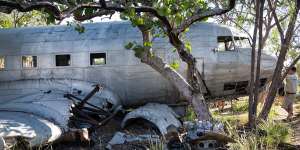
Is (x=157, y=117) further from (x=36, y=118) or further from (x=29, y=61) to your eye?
(x=29, y=61)

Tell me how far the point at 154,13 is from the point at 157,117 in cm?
283

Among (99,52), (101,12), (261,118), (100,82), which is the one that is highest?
(101,12)

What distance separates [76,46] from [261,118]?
17.4ft

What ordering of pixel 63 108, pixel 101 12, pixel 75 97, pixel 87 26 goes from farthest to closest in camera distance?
1. pixel 87 26
2. pixel 75 97
3. pixel 63 108
4. pixel 101 12

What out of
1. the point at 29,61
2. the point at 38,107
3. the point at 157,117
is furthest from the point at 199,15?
the point at 29,61

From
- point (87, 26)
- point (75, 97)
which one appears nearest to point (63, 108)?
point (75, 97)

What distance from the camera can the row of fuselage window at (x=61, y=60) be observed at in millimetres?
12859

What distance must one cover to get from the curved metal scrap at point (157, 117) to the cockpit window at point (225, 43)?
8.60 feet

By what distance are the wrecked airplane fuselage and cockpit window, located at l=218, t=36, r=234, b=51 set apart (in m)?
0.03

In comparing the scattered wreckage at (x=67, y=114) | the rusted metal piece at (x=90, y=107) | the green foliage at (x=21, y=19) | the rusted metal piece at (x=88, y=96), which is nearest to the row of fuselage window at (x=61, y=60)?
the scattered wreckage at (x=67, y=114)

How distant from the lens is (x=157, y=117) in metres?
11.0

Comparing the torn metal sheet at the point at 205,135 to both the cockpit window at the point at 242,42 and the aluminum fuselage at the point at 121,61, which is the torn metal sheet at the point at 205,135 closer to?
the aluminum fuselage at the point at 121,61

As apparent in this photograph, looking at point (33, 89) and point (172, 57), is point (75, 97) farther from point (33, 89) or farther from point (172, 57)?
point (172, 57)

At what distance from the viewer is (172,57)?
1273 centimetres
